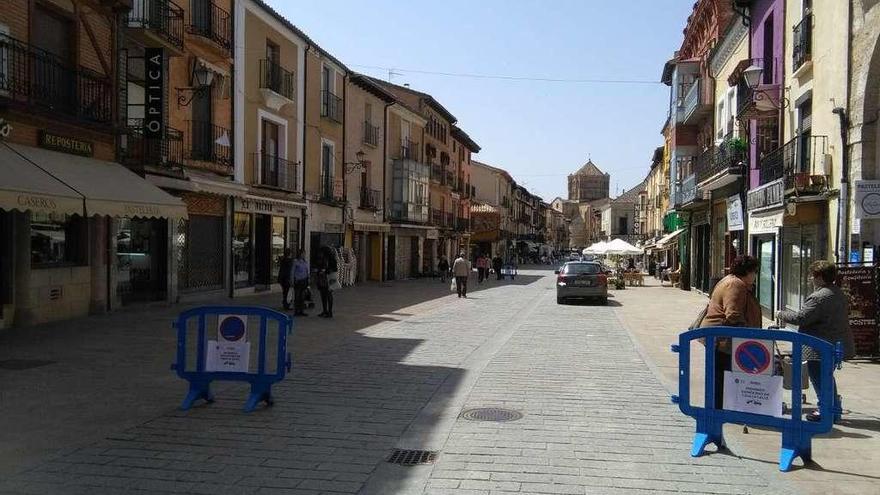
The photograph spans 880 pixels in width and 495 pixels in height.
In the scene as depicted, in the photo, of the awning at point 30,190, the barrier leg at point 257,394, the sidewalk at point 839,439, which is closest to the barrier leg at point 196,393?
the barrier leg at point 257,394

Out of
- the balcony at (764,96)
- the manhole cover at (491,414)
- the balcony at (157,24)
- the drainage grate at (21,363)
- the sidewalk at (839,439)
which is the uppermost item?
the balcony at (157,24)

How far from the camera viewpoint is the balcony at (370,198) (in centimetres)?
3244

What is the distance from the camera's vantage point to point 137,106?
651 inches

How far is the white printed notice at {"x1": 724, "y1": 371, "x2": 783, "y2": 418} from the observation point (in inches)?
219

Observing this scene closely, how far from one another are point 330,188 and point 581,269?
37.7 feet

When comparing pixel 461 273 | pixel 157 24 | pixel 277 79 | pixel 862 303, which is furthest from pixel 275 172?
pixel 862 303

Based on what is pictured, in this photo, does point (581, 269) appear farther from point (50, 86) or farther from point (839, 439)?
point (839, 439)

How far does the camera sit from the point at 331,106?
28.1 metres

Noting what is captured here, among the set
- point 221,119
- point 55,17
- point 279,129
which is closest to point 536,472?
point 55,17

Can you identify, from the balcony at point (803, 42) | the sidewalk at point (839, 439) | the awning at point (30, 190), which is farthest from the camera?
the balcony at point (803, 42)

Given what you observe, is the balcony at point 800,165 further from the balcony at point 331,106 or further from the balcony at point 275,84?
the balcony at point 331,106

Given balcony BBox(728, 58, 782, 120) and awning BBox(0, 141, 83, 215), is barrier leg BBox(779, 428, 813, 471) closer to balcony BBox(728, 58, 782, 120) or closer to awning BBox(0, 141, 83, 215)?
awning BBox(0, 141, 83, 215)

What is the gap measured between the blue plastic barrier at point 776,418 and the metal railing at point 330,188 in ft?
75.3

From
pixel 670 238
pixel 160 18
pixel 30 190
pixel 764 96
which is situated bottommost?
pixel 670 238
